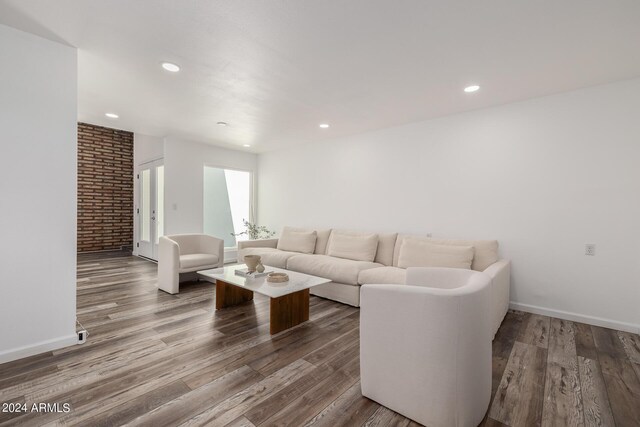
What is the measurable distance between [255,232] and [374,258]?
2.98m

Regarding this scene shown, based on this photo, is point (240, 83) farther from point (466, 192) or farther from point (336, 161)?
point (466, 192)

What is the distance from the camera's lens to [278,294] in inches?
100

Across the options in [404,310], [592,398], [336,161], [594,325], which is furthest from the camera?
[336,161]

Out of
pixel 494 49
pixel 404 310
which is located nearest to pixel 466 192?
pixel 494 49

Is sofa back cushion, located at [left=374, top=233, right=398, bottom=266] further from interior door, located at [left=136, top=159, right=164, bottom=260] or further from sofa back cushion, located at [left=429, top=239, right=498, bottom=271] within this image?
interior door, located at [left=136, top=159, right=164, bottom=260]

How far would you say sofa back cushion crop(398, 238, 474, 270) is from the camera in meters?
3.17

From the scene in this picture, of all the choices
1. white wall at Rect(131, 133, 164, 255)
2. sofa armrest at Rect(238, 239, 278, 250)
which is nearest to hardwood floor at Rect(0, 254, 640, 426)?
sofa armrest at Rect(238, 239, 278, 250)

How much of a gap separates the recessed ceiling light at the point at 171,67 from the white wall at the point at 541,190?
2.89m

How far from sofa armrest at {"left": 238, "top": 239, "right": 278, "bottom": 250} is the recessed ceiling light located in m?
2.93

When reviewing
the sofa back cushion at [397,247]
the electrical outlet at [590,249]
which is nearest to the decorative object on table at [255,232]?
the sofa back cushion at [397,247]

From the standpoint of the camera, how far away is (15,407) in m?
1.63

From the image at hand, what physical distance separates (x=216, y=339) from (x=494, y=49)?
3.30m

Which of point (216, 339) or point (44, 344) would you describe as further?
point (216, 339)

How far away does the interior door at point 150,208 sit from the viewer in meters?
5.68
